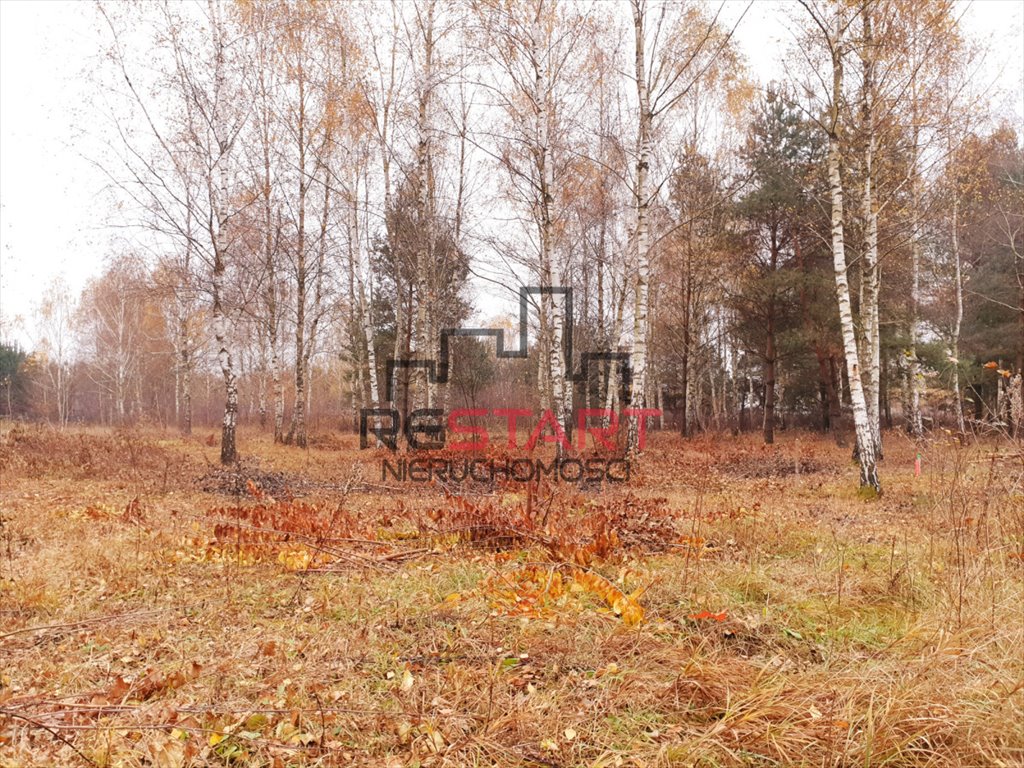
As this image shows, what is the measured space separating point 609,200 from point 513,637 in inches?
725

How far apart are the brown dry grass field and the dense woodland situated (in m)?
2.41

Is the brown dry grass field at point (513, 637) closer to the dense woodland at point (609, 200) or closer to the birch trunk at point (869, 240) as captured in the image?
the dense woodland at point (609, 200)

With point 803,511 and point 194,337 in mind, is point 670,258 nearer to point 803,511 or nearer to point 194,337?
point 803,511

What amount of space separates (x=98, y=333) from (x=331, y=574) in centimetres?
3723

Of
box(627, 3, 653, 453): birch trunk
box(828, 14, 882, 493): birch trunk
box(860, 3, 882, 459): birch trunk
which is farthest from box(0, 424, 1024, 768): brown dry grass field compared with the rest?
box(860, 3, 882, 459): birch trunk

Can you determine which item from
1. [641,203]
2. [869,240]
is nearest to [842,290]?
[641,203]

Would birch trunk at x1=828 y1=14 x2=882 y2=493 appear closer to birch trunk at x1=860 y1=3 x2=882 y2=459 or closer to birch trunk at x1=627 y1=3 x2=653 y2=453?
birch trunk at x1=860 y1=3 x2=882 y2=459

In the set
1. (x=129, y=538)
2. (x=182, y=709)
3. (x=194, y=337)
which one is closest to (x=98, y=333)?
(x=194, y=337)

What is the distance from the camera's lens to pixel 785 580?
454cm

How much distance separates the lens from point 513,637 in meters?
3.49

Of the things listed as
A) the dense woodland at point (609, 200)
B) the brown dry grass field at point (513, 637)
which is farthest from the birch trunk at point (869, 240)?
the brown dry grass field at point (513, 637)

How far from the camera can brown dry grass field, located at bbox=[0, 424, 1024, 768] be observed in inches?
91.2

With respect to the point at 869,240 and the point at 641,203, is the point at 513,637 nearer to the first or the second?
the point at 641,203

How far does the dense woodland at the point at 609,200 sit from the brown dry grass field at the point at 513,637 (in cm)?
241
